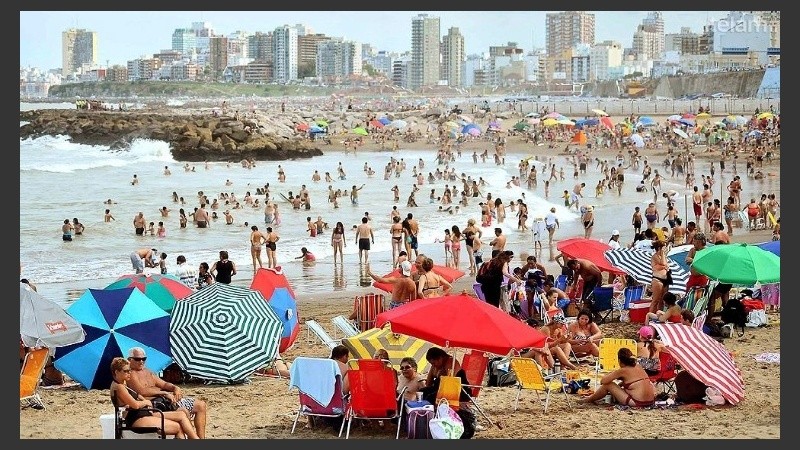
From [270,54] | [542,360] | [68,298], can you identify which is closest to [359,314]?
[542,360]

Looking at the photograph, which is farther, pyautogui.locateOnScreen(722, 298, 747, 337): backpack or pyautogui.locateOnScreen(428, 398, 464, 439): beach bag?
pyautogui.locateOnScreen(722, 298, 747, 337): backpack

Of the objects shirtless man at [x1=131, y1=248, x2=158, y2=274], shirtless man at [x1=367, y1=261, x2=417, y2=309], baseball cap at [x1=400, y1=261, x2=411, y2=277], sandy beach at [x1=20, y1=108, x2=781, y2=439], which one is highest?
baseball cap at [x1=400, y1=261, x2=411, y2=277]

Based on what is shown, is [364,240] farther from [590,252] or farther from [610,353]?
[610,353]

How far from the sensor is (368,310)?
32.5 feet

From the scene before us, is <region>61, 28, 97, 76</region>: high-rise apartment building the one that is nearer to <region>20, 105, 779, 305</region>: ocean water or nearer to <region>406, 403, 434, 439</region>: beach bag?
<region>20, 105, 779, 305</region>: ocean water

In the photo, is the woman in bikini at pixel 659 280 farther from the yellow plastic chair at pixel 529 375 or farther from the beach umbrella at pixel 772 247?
the yellow plastic chair at pixel 529 375

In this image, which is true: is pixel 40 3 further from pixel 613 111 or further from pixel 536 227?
pixel 613 111

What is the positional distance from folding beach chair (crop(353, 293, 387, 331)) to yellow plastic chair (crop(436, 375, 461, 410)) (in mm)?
3402

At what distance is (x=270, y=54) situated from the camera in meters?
161

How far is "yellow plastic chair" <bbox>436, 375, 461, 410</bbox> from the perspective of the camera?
646cm

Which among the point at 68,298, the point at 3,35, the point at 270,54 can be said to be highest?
the point at 270,54

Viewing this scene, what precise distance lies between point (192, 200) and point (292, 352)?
20809mm

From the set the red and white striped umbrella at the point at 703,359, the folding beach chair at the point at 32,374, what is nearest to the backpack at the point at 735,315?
the red and white striped umbrella at the point at 703,359

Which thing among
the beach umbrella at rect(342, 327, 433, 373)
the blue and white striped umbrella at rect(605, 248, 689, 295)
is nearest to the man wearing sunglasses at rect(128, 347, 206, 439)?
the beach umbrella at rect(342, 327, 433, 373)
